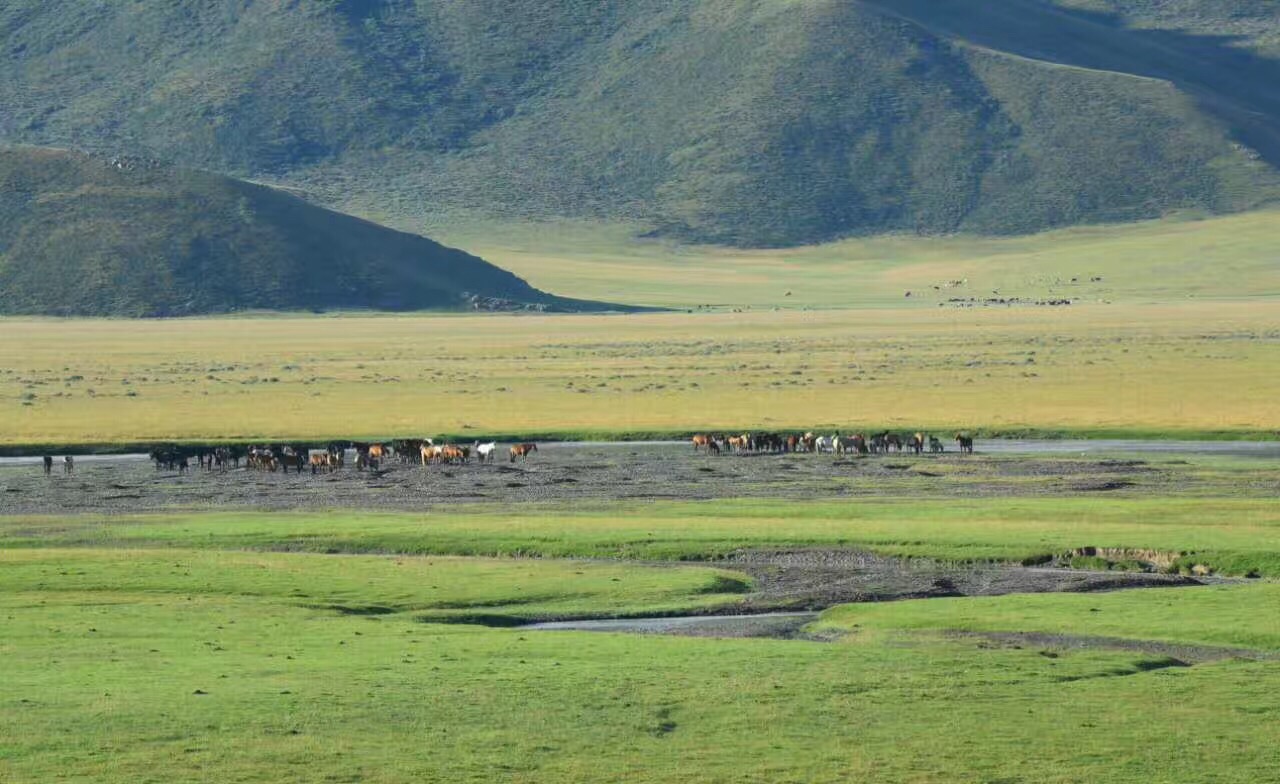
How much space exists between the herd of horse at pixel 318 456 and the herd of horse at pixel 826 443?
5.39 m

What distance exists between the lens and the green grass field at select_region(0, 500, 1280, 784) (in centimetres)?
2200

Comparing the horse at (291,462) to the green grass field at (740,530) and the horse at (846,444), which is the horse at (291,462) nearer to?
the green grass field at (740,530)

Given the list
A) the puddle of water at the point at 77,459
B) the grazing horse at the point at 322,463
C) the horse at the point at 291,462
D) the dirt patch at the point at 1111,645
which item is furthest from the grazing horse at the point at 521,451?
the dirt patch at the point at 1111,645

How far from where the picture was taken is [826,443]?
62.0m

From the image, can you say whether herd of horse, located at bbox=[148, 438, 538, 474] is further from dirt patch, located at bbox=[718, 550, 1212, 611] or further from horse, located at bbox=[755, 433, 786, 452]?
dirt patch, located at bbox=[718, 550, 1212, 611]

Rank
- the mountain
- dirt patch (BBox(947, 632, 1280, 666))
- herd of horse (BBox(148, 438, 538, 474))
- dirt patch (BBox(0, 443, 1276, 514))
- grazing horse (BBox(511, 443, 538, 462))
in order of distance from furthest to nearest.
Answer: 1. the mountain
2. grazing horse (BBox(511, 443, 538, 462))
3. herd of horse (BBox(148, 438, 538, 474))
4. dirt patch (BBox(0, 443, 1276, 514))
5. dirt patch (BBox(947, 632, 1280, 666))

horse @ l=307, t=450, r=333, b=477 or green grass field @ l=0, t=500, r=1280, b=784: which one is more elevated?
horse @ l=307, t=450, r=333, b=477

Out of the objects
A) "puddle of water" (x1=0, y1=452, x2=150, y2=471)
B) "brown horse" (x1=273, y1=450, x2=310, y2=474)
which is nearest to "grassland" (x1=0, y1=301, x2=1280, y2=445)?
"puddle of water" (x1=0, y1=452, x2=150, y2=471)

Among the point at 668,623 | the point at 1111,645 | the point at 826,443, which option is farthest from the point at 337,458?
the point at 1111,645

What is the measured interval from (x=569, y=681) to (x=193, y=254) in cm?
14861

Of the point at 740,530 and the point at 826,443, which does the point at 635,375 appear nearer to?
the point at 826,443

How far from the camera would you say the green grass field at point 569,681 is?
72.2 feet

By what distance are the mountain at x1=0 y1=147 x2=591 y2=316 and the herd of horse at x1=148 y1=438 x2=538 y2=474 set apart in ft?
343

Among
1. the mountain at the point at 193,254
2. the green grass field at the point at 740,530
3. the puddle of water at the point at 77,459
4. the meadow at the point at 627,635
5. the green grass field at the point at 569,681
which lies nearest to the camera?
the green grass field at the point at 569,681
